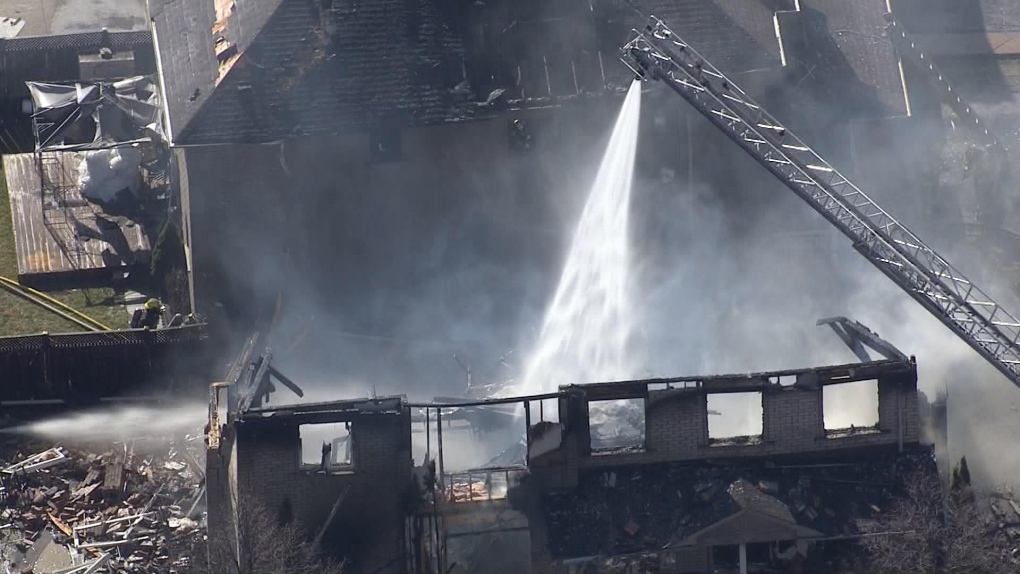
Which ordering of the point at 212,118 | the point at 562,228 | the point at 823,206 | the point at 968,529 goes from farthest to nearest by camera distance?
the point at 562,228
the point at 212,118
the point at 823,206
the point at 968,529

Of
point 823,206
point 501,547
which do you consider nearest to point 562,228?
point 823,206

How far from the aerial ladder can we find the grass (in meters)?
11.7

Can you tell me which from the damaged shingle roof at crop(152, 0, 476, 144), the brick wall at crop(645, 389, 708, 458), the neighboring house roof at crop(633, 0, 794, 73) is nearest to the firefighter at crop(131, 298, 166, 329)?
the damaged shingle roof at crop(152, 0, 476, 144)

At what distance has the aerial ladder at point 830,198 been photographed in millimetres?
29562

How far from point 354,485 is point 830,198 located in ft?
33.7

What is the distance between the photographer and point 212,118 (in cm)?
3256

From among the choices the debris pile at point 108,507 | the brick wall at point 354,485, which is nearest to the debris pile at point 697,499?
the brick wall at point 354,485

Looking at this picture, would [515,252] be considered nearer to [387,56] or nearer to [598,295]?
[598,295]

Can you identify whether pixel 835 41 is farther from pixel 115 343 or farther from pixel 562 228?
pixel 115 343

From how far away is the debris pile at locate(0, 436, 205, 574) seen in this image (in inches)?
1105

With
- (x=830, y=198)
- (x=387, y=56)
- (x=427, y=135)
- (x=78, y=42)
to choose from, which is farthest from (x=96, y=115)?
(x=830, y=198)

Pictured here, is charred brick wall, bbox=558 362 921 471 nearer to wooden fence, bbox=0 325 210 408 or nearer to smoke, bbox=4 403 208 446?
smoke, bbox=4 403 208 446

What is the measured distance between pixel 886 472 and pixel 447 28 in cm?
1270

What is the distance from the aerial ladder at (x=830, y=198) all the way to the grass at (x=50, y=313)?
1171cm
